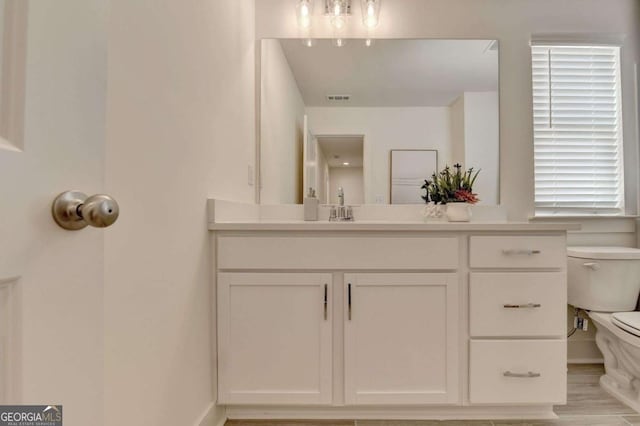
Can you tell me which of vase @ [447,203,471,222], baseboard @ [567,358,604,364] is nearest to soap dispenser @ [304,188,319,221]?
vase @ [447,203,471,222]

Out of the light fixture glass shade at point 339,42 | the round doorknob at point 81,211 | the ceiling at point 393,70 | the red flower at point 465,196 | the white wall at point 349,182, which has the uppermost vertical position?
the light fixture glass shade at point 339,42

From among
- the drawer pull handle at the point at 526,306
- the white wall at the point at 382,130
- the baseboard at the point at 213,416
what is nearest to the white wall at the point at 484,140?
the white wall at the point at 382,130

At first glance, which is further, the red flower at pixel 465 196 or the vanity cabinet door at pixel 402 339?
the red flower at pixel 465 196

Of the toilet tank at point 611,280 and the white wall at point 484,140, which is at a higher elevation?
the white wall at point 484,140

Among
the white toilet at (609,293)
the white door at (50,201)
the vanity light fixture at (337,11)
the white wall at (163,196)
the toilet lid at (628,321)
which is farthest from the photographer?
the vanity light fixture at (337,11)

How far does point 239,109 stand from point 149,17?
0.80 metres

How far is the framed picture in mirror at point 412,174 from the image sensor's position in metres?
2.02

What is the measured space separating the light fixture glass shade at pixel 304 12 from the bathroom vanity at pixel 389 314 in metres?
1.31

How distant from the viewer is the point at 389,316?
1.40 meters

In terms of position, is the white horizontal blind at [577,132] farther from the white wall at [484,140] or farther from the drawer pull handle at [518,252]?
the drawer pull handle at [518,252]

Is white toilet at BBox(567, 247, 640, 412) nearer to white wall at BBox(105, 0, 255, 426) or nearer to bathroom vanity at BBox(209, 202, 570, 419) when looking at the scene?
bathroom vanity at BBox(209, 202, 570, 419)

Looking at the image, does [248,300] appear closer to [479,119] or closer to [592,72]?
[479,119]

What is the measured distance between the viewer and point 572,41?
6.73 feet

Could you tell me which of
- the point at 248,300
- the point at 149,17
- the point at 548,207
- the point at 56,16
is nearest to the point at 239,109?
the point at 149,17
